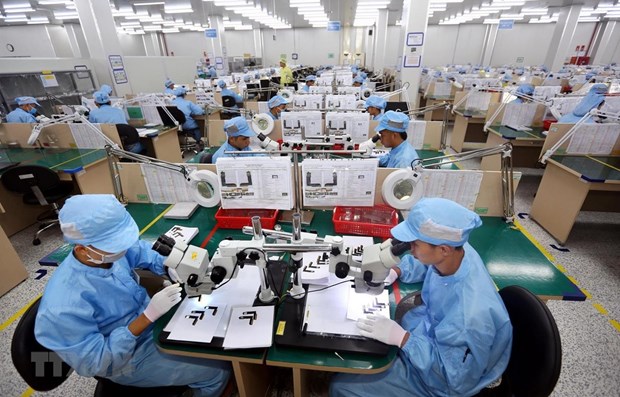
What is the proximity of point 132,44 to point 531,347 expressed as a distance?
79.8ft

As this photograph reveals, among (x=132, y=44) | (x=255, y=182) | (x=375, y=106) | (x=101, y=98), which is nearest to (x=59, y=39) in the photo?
(x=132, y=44)

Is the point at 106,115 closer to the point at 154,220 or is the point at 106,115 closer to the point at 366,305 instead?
the point at 154,220

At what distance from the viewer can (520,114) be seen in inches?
183

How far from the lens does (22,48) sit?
13977 mm

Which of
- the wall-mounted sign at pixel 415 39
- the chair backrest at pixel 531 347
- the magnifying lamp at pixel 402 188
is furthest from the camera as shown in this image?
the wall-mounted sign at pixel 415 39

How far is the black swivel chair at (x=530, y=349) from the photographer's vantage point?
3.36 feet

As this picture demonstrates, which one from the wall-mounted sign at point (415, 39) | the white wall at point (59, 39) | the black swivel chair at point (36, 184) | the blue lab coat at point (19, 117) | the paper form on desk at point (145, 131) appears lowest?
the black swivel chair at point (36, 184)

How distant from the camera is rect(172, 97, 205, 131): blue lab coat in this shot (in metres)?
5.78

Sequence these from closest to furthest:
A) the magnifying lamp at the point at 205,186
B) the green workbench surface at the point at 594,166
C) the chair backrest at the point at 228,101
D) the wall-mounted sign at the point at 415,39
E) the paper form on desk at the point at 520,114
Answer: the magnifying lamp at the point at 205,186, the green workbench surface at the point at 594,166, the paper form on desk at the point at 520,114, the wall-mounted sign at the point at 415,39, the chair backrest at the point at 228,101

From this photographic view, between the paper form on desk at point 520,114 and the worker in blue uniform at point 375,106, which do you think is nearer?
the worker in blue uniform at point 375,106

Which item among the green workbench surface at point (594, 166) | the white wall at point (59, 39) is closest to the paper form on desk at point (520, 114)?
the green workbench surface at point (594, 166)

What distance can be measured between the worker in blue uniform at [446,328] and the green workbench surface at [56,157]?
370 cm

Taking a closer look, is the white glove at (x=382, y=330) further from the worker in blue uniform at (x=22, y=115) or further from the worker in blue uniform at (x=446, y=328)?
the worker in blue uniform at (x=22, y=115)

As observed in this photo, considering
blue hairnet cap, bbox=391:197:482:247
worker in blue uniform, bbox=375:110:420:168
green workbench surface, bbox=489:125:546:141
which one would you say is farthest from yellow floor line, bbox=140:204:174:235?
green workbench surface, bbox=489:125:546:141
